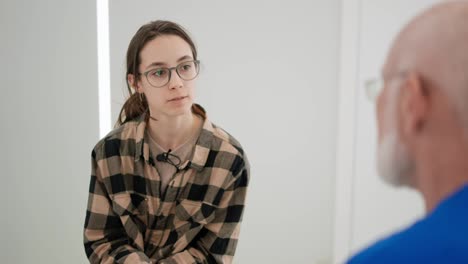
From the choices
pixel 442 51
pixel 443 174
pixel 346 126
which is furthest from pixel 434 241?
pixel 346 126

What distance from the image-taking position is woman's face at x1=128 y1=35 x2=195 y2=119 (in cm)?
154

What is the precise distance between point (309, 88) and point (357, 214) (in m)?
0.70

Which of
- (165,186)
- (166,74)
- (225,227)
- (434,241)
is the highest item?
(166,74)

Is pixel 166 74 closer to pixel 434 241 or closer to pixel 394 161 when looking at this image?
pixel 394 161

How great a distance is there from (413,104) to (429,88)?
0.03 m

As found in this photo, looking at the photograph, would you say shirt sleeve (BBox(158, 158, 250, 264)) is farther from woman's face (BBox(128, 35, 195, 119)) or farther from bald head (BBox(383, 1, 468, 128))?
bald head (BBox(383, 1, 468, 128))

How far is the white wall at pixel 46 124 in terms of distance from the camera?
239 cm

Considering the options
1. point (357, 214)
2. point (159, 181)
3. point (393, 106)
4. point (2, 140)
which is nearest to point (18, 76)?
point (2, 140)

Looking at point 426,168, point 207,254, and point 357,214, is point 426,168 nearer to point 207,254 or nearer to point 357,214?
point 207,254

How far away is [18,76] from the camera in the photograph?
2408mm

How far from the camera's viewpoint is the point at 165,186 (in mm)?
1628

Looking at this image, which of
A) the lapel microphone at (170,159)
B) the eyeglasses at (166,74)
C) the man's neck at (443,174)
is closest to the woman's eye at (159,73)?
the eyeglasses at (166,74)

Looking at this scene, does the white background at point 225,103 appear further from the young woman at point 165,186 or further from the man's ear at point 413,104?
the man's ear at point 413,104

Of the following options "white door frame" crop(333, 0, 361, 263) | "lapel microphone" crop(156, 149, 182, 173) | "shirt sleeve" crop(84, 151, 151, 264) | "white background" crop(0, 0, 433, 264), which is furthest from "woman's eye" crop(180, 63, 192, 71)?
"white door frame" crop(333, 0, 361, 263)
